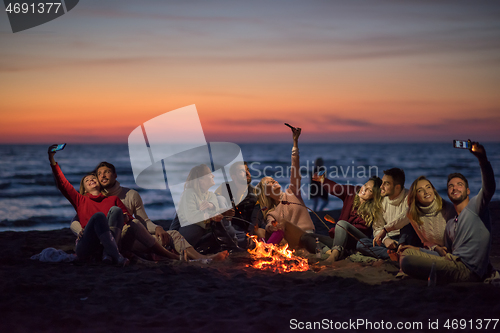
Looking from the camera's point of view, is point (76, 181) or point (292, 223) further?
point (76, 181)

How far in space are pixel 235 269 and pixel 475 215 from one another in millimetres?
2985

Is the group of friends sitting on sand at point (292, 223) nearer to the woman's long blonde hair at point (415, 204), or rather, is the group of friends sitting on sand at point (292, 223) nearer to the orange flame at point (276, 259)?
the woman's long blonde hair at point (415, 204)

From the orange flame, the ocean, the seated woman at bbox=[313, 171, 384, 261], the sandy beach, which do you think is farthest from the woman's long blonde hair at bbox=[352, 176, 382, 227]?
the ocean

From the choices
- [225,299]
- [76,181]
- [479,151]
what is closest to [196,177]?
[225,299]

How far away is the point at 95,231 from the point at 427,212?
4.10 metres

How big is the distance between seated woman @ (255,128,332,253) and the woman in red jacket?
6.71 ft

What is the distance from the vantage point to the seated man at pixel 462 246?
4523mm

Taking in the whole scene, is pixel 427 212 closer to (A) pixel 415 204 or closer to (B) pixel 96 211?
(A) pixel 415 204

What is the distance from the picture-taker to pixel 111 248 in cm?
598

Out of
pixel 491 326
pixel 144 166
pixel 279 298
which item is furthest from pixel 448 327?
pixel 144 166

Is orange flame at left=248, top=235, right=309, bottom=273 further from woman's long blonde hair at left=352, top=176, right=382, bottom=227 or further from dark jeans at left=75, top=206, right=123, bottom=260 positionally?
dark jeans at left=75, top=206, right=123, bottom=260

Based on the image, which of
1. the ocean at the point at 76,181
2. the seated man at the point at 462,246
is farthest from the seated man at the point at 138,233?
the ocean at the point at 76,181

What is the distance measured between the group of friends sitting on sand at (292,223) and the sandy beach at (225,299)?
270 millimetres

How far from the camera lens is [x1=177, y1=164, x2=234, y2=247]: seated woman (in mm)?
6719
